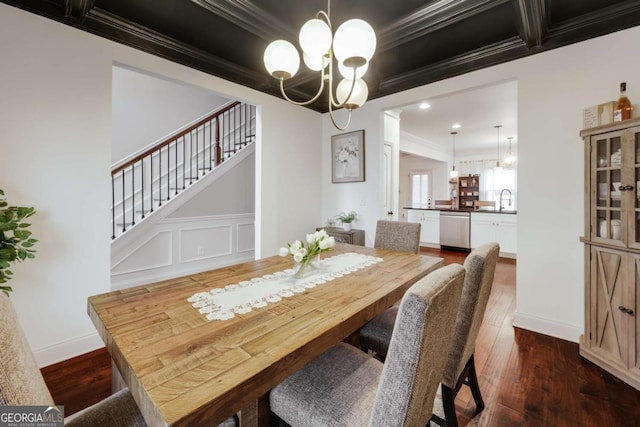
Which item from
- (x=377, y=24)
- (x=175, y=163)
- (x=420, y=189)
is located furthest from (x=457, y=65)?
(x=420, y=189)

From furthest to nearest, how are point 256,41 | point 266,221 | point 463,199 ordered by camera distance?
point 463,199
point 266,221
point 256,41

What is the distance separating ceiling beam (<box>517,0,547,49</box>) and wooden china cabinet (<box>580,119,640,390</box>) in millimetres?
900

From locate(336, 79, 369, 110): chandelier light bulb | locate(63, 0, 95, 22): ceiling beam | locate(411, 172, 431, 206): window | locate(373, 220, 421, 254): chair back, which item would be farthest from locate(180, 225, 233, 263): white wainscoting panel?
locate(411, 172, 431, 206): window

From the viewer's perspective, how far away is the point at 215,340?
93cm

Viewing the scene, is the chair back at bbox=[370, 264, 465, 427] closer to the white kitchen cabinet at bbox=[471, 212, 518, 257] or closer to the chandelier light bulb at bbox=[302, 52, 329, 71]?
the chandelier light bulb at bbox=[302, 52, 329, 71]

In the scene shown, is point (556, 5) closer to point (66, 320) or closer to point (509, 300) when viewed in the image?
point (509, 300)

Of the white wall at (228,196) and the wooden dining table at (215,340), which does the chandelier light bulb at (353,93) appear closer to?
the wooden dining table at (215,340)

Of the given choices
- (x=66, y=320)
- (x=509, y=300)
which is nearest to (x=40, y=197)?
(x=66, y=320)

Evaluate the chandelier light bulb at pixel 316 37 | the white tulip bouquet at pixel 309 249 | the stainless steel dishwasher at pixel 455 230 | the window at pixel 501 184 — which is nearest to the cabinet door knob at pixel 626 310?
the white tulip bouquet at pixel 309 249

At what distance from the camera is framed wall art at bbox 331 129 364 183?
376cm

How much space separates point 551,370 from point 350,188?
2706mm

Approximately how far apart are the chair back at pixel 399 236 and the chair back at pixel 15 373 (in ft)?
7.33

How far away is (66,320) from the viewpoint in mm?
2123

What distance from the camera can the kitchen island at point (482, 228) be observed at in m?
5.23
